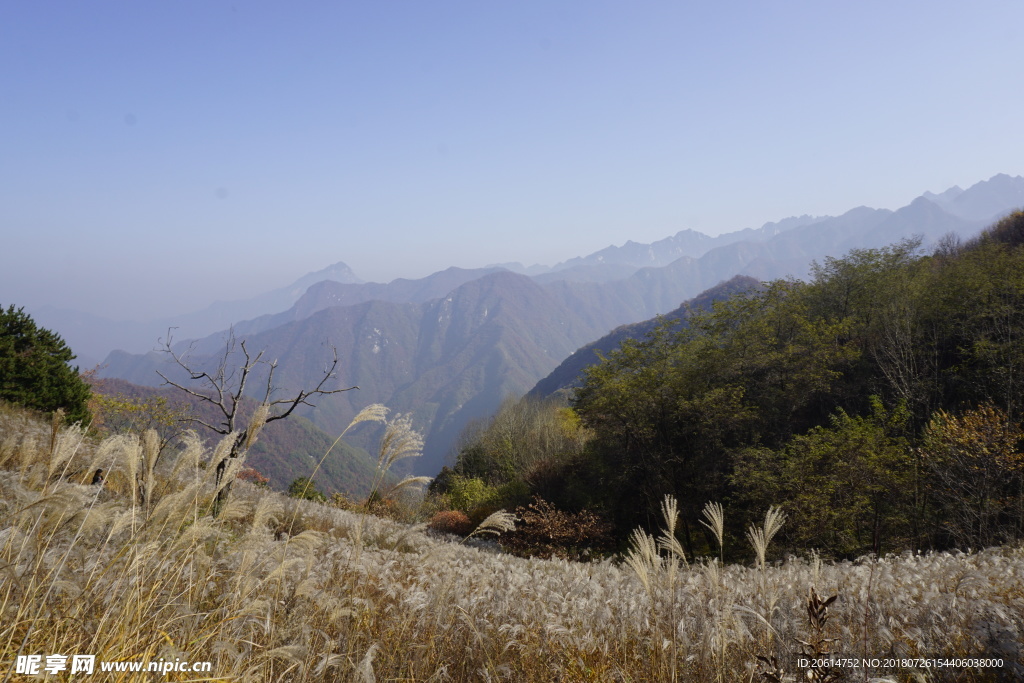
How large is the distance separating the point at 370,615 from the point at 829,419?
18836 mm

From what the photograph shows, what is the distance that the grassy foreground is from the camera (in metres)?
2.39

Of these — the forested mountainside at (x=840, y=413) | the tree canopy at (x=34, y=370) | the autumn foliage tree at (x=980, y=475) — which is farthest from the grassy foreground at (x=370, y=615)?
the tree canopy at (x=34, y=370)

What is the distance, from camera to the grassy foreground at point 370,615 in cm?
239

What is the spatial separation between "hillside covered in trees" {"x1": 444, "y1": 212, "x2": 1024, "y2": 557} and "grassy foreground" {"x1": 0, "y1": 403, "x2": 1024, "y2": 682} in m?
6.74

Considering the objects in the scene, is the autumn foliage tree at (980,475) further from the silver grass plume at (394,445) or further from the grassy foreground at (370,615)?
the silver grass plume at (394,445)

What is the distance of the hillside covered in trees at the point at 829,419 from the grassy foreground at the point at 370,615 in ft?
22.1

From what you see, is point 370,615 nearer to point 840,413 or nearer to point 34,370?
point 34,370

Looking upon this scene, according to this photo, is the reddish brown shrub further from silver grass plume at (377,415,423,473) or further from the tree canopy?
the tree canopy

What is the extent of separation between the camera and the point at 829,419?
17625 millimetres

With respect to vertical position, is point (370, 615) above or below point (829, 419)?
above

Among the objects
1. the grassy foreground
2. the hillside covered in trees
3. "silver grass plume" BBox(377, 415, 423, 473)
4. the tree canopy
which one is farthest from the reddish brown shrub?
the tree canopy

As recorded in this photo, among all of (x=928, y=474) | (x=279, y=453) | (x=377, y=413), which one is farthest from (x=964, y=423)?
(x=279, y=453)

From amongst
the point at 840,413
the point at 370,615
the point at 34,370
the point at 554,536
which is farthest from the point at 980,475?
the point at 34,370

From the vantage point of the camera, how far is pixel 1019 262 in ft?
51.4
